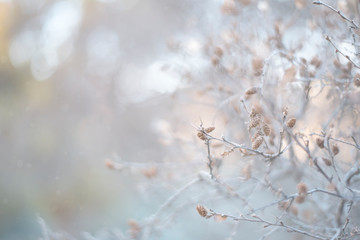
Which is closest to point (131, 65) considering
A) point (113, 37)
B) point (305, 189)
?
point (113, 37)

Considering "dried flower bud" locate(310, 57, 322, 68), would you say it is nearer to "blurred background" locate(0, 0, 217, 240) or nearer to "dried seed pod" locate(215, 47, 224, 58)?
"dried seed pod" locate(215, 47, 224, 58)

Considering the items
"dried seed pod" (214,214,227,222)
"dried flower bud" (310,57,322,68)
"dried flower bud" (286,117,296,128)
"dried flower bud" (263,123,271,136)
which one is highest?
Result: "dried flower bud" (310,57,322,68)

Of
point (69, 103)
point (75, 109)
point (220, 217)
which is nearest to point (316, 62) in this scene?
point (220, 217)

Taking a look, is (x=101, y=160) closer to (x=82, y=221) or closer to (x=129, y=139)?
(x=129, y=139)

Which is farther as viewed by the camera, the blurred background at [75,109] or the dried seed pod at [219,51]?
the blurred background at [75,109]

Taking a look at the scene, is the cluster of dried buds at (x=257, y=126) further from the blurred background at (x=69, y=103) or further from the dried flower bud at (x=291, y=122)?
the blurred background at (x=69, y=103)

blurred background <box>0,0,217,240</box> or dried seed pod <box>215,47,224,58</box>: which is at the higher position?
blurred background <box>0,0,217,240</box>

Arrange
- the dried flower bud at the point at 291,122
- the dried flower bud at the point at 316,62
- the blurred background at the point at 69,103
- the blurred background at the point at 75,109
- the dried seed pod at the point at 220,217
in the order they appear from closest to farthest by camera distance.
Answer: the dried flower bud at the point at 291,122
the dried seed pod at the point at 220,217
the dried flower bud at the point at 316,62
the blurred background at the point at 75,109
the blurred background at the point at 69,103

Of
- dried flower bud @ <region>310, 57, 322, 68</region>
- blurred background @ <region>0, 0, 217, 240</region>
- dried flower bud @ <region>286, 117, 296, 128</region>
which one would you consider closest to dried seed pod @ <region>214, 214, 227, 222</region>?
dried flower bud @ <region>286, 117, 296, 128</region>

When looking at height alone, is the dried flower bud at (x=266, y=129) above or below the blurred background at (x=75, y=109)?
below

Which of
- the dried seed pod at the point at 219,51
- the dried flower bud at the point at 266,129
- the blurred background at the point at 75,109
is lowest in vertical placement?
the dried flower bud at the point at 266,129

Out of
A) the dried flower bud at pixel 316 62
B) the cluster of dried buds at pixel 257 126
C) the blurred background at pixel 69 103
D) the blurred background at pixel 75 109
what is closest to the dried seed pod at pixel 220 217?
the cluster of dried buds at pixel 257 126

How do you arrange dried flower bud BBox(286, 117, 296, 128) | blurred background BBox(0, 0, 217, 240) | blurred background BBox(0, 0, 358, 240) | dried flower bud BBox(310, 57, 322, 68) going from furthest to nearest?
blurred background BBox(0, 0, 217, 240) < blurred background BBox(0, 0, 358, 240) < dried flower bud BBox(310, 57, 322, 68) < dried flower bud BBox(286, 117, 296, 128)
